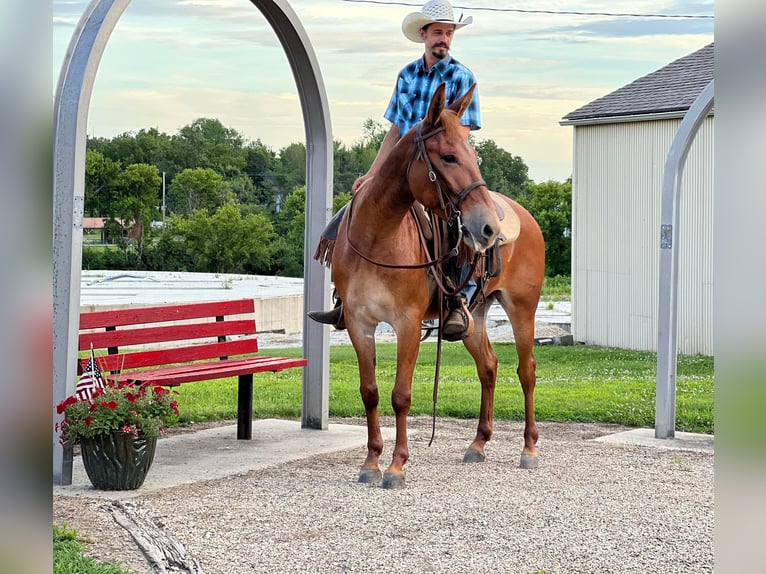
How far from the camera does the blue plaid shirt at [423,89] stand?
6.47 m

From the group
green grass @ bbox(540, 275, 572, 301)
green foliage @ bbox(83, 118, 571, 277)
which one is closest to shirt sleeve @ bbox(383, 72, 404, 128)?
green grass @ bbox(540, 275, 572, 301)

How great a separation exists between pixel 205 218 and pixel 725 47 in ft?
113

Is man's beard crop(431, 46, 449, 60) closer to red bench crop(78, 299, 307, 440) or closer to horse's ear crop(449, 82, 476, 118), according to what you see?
horse's ear crop(449, 82, 476, 118)

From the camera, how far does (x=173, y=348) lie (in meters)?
7.50

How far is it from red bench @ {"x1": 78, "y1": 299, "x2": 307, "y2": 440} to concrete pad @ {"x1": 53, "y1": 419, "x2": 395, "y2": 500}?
0.31m

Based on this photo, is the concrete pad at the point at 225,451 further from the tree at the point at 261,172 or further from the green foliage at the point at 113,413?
the tree at the point at 261,172

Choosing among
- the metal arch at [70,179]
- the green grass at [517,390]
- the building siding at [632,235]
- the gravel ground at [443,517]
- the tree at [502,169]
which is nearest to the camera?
the gravel ground at [443,517]

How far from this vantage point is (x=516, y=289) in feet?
23.7

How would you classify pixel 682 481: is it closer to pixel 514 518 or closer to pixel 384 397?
pixel 514 518

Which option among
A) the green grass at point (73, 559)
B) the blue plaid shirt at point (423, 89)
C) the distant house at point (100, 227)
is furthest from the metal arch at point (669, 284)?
the distant house at point (100, 227)

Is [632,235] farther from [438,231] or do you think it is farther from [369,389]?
[369,389]

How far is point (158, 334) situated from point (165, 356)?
0.85ft

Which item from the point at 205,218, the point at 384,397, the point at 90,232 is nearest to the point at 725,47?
the point at 384,397

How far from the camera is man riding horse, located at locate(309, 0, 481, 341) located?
6.44m
